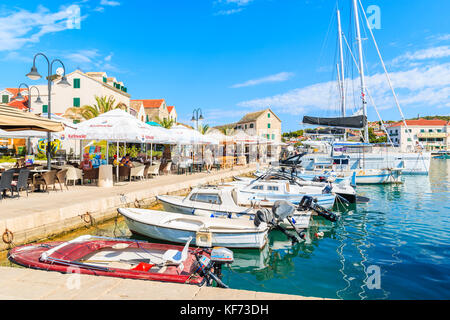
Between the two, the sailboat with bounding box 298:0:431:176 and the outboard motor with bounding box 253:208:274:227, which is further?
the sailboat with bounding box 298:0:431:176

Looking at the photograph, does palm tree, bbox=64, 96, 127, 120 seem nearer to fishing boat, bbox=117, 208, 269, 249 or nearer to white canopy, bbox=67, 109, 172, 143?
white canopy, bbox=67, 109, 172, 143

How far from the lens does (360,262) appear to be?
7.56 metres

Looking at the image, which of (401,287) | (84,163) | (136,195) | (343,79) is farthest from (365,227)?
(343,79)

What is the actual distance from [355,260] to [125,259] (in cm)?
→ 608

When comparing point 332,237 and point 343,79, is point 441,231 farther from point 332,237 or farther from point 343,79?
point 343,79

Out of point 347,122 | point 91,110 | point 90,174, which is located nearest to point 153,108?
point 91,110

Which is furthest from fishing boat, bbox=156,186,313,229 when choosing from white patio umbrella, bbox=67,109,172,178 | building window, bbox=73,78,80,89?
building window, bbox=73,78,80,89

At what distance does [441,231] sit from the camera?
1037 cm

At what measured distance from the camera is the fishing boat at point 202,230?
769cm

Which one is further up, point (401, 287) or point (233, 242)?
point (233, 242)

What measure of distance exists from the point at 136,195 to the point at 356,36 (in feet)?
94.0

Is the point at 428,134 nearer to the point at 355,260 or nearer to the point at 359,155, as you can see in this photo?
the point at 359,155

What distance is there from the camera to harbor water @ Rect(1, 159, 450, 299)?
615 cm

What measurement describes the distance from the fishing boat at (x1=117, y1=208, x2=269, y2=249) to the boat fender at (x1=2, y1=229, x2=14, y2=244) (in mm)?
2849
